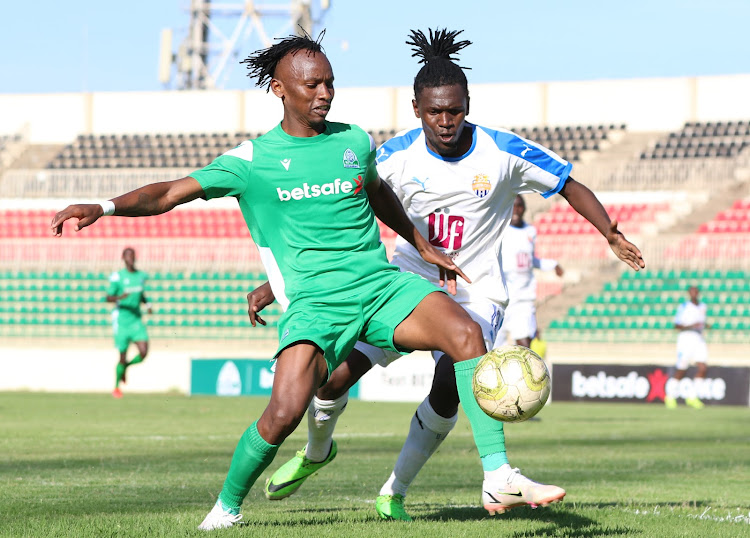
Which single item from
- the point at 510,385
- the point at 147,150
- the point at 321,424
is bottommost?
the point at 321,424

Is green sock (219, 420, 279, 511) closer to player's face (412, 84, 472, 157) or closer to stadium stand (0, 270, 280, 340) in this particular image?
player's face (412, 84, 472, 157)

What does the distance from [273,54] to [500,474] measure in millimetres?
2296

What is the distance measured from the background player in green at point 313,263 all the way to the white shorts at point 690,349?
606 inches

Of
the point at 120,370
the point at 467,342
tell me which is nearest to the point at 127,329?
the point at 120,370

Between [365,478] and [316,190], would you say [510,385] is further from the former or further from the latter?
[365,478]

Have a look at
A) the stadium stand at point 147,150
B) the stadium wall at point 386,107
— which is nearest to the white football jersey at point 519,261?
the stadium wall at point 386,107

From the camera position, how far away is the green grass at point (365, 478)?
5516 mm

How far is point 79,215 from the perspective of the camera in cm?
485

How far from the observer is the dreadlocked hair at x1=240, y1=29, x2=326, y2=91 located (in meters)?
5.72

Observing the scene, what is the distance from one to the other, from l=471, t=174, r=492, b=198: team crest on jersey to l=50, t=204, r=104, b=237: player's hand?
2.10m

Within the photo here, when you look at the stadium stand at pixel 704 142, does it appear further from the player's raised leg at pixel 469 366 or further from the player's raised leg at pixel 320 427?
the player's raised leg at pixel 469 366

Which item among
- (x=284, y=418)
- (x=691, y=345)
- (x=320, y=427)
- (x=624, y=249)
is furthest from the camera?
(x=691, y=345)

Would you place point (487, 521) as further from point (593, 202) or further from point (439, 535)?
point (593, 202)

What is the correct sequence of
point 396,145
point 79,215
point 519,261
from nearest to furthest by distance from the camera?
point 79,215 → point 396,145 → point 519,261
